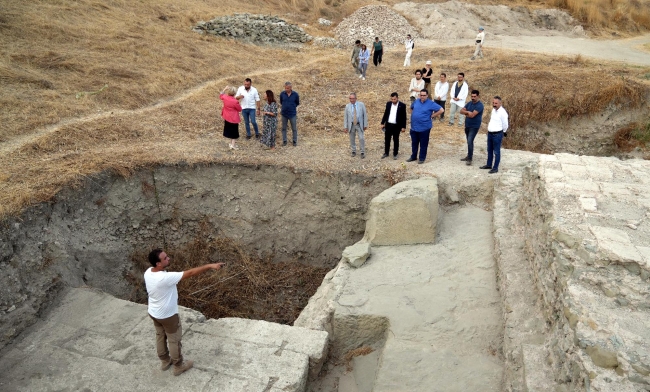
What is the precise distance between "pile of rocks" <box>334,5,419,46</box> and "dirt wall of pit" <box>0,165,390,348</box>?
13.9 m

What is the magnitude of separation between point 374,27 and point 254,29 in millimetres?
6028

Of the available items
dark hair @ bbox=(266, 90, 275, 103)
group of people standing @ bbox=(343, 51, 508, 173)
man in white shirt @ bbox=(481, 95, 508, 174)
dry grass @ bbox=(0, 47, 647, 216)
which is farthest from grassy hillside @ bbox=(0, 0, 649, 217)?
man in white shirt @ bbox=(481, 95, 508, 174)

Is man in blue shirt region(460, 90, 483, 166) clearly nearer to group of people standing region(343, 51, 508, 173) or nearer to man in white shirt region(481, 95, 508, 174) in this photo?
group of people standing region(343, 51, 508, 173)

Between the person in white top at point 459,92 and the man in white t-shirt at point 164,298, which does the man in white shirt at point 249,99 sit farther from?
the man in white t-shirt at point 164,298

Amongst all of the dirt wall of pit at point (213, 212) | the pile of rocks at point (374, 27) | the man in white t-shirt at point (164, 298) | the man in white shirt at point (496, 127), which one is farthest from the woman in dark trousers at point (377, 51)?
the man in white t-shirt at point (164, 298)

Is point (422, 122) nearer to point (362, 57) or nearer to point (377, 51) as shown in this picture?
point (362, 57)

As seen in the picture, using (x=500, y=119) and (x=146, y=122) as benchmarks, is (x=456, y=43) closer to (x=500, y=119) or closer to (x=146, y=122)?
(x=500, y=119)

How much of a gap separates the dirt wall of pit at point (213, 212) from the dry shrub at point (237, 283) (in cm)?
23

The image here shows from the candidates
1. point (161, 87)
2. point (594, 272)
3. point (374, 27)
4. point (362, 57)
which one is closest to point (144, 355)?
point (594, 272)

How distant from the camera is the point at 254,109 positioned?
10.8 m

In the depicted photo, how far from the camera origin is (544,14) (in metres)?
26.1

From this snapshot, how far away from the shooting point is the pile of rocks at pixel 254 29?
2083cm

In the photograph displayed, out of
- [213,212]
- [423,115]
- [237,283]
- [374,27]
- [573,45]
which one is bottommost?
[237,283]

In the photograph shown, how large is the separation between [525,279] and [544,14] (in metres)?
25.3
